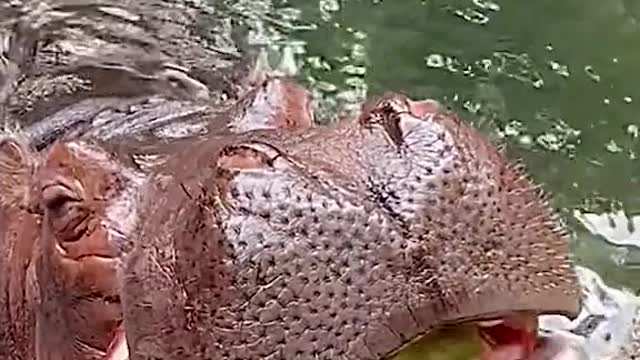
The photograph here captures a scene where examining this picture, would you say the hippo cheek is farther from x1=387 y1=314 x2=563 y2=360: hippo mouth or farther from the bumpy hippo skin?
x1=387 y1=314 x2=563 y2=360: hippo mouth

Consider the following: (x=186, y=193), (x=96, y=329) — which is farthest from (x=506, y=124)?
(x=186, y=193)

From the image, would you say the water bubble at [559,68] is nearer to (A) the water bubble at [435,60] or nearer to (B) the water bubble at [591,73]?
(B) the water bubble at [591,73]

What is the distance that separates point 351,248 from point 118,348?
0.56 meters

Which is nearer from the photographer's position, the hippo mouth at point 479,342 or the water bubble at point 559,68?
the hippo mouth at point 479,342

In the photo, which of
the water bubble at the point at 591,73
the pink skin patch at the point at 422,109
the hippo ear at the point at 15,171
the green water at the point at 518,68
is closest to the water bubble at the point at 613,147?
the green water at the point at 518,68

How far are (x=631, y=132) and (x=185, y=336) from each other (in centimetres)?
214

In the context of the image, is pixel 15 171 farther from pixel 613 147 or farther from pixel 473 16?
pixel 473 16

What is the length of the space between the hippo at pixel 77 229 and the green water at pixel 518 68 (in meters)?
1.35

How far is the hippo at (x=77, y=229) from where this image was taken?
1827 mm

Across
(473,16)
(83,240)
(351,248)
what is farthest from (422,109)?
(473,16)

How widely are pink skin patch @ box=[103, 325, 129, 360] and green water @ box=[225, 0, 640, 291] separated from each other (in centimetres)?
A: 156

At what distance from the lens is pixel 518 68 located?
3582 mm

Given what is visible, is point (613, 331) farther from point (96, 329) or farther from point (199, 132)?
point (96, 329)

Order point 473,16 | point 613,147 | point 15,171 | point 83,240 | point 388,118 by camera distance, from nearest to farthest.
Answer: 1. point 388,118
2. point 83,240
3. point 15,171
4. point 613,147
5. point 473,16
